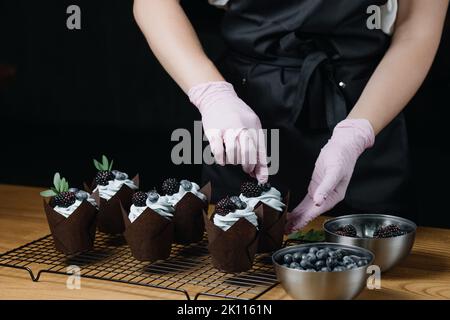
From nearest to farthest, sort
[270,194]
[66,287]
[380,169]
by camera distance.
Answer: [66,287] → [270,194] → [380,169]

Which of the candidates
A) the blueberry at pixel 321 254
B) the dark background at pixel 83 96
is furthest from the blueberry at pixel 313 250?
the dark background at pixel 83 96

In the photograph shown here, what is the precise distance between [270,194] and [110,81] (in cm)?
174

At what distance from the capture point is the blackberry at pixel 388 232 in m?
2.01

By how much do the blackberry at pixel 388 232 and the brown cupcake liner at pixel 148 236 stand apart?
0.52 m

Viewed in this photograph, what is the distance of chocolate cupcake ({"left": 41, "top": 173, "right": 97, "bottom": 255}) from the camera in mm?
2117

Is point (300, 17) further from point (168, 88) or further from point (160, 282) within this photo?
point (168, 88)

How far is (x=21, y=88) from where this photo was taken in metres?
3.84

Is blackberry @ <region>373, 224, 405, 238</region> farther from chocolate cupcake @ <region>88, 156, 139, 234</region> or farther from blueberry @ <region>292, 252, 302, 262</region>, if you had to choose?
chocolate cupcake @ <region>88, 156, 139, 234</region>

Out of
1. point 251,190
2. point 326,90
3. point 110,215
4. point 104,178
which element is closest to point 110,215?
point 110,215

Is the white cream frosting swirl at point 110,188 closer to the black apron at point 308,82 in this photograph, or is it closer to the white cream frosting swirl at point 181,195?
the white cream frosting swirl at point 181,195

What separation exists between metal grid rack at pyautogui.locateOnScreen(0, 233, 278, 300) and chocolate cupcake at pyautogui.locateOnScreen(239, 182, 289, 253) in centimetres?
4

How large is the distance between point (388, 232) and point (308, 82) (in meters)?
0.61

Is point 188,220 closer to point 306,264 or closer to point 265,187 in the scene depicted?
point 265,187

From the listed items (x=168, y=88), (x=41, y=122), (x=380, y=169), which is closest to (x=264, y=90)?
(x=380, y=169)
